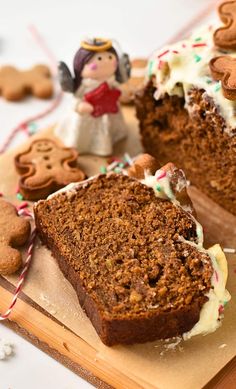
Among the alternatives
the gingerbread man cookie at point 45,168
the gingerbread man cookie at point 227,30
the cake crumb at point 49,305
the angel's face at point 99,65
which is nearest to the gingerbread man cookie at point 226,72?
the gingerbread man cookie at point 227,30

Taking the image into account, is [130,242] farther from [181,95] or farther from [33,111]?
[33,111]

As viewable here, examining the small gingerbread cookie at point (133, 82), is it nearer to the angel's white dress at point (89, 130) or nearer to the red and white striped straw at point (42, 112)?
the angel's white dress at point (89, 130)

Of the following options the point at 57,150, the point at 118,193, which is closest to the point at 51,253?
the point at 118,193

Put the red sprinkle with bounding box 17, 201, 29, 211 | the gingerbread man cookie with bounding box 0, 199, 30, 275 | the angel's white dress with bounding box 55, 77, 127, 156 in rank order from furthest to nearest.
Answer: the angel's white dress with bounding box 55, 77, 127, 156
the red sprinkle with bounding box 17, 201, 29, 211
the gingerbread man cookie with bounding box 0, 199, 30, 275

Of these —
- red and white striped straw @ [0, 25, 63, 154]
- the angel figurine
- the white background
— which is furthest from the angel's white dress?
the white background

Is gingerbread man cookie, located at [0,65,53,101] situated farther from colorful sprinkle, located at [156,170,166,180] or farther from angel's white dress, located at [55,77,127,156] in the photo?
colorful sprinkle, located at [156,170,166,180]
